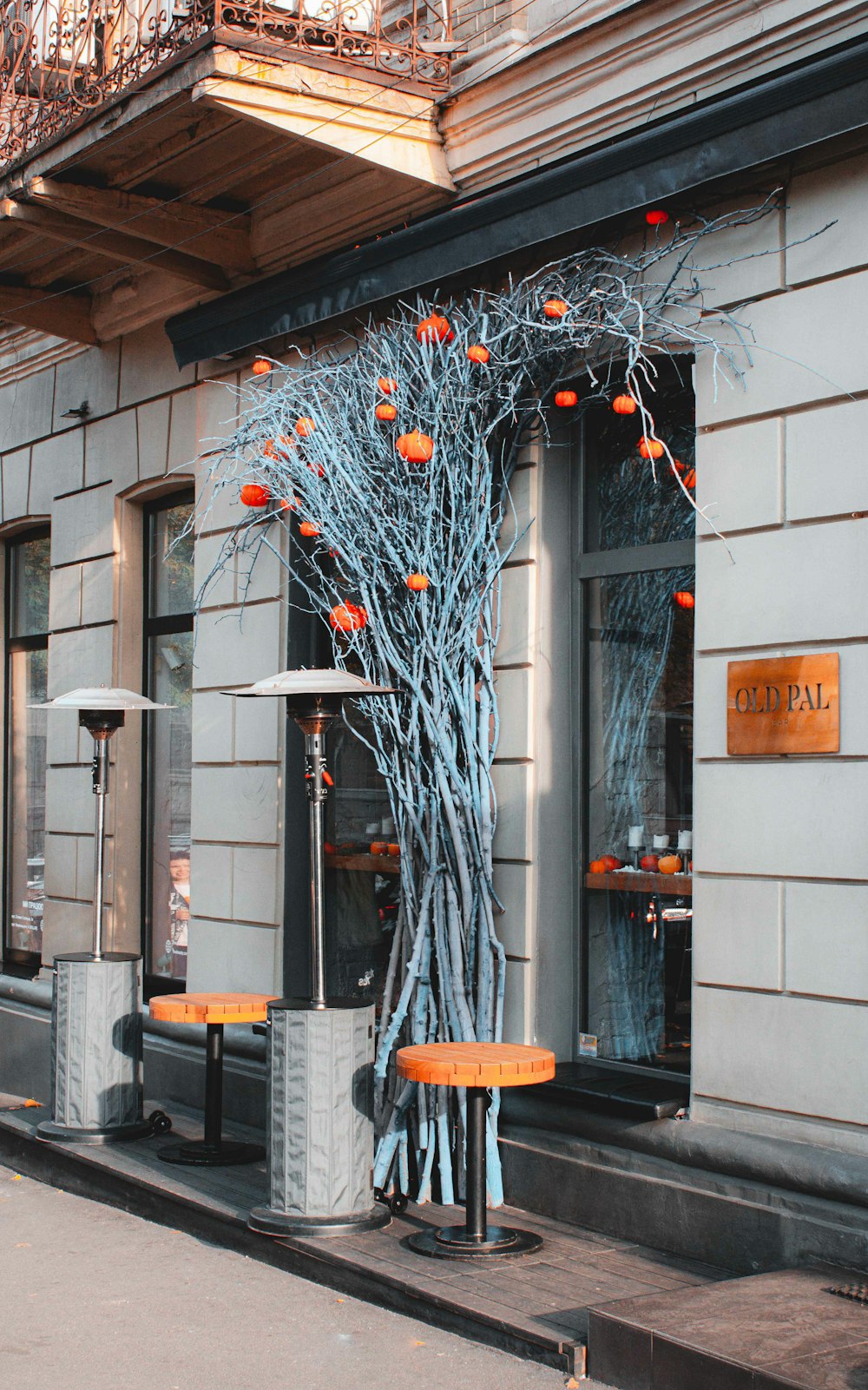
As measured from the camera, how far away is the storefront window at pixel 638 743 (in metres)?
6.58

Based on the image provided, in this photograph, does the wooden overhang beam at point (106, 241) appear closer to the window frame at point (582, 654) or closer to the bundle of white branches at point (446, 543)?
the bundle of white branches at point (446, 543)

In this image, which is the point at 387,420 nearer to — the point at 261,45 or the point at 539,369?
the point at 539,369

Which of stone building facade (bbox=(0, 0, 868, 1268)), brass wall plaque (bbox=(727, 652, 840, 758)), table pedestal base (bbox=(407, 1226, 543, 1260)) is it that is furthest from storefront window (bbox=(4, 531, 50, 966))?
brass wall plaque (bbox=(727, 652, 840, 758))

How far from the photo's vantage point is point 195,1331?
536 cm

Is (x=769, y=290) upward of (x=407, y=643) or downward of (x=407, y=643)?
upward

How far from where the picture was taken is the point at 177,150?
8039mm

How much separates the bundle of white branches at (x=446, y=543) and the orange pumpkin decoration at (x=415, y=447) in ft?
0.20

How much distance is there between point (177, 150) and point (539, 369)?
2638 millimetres

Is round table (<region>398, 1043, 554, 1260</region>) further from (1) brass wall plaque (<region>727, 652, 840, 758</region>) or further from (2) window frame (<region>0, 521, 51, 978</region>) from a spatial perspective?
(2) window frame (<region>0, 521, 51, 978</region>)

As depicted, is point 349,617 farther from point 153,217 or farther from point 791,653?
point 153,217

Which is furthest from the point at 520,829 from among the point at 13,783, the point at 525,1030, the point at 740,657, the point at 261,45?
the point at 13,783

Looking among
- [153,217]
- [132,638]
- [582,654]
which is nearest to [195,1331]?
[582,654]

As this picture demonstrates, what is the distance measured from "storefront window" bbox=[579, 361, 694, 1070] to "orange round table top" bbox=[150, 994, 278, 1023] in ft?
5.33

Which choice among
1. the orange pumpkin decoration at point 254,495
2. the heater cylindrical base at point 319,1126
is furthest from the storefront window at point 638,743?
the orange pumpkin decoration at point 254,495
